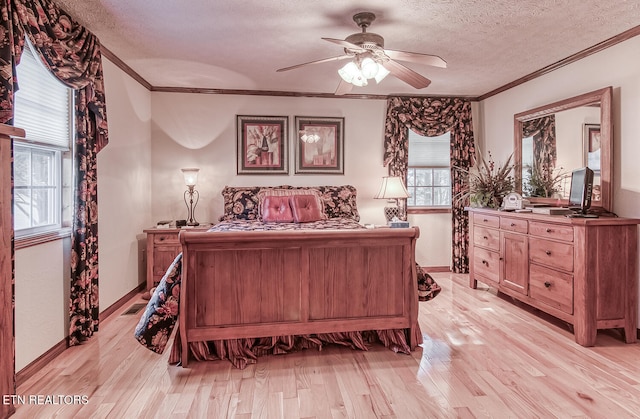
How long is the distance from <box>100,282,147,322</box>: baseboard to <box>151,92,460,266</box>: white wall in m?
0.95

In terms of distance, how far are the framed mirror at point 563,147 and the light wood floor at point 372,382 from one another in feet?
4.58

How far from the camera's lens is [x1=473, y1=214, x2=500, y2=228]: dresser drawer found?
3.90m

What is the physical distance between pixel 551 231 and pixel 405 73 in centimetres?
180

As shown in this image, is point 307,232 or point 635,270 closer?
point 307,232

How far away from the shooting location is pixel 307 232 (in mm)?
2465

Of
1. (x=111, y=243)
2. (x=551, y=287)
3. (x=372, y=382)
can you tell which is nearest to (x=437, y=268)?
(x=551, y=287)

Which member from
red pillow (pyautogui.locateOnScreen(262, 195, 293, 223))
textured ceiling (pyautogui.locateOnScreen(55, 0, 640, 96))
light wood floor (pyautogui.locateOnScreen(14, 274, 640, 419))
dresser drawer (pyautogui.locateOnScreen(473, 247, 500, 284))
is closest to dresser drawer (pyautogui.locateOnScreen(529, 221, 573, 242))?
dresser drawer (pyautogui.locateOnScreen(473, 247, 500, 284))

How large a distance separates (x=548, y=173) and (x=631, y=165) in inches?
35.5

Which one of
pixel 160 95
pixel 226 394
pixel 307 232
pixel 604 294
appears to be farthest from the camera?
pixel 160 95

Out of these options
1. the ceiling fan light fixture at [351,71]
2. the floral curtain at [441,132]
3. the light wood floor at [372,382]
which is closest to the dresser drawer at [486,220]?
the floral curtain at [441,132]

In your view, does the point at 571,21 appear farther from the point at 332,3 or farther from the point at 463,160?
the point at 463,160

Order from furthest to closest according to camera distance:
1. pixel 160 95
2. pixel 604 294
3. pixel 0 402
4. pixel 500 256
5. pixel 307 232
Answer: pixel 160 95
pixel 500 256
pixel 604 294
pixel 307 232
pixel 0 402

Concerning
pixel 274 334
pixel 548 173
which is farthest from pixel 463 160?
pixel 274 334

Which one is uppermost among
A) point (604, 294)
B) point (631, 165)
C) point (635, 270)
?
point (631, 165)
